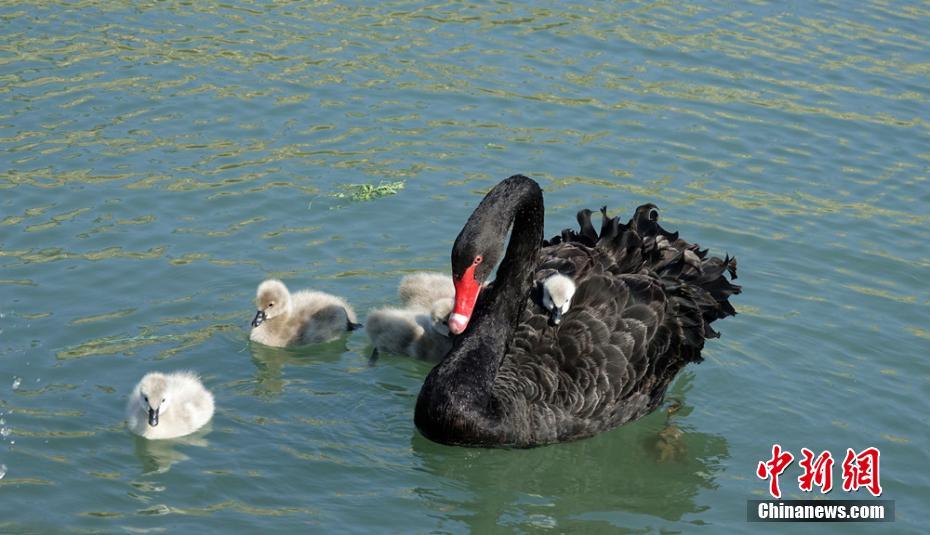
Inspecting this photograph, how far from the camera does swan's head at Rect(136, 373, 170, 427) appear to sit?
6785 millimetres

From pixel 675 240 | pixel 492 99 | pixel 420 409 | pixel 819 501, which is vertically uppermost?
pixel 492 99

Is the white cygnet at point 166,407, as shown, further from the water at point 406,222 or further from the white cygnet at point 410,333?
the white cygnet at point 410,333

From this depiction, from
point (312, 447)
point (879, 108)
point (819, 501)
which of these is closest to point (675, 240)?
point (819, 501)

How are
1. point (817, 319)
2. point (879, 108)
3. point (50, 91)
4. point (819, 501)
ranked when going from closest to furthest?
point (819, 501)
point (817, 319)
point (50, 91)
point (879, 108)

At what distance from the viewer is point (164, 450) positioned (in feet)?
22.7

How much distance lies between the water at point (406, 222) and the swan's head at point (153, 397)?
0.21 m

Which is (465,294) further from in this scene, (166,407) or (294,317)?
(294,317)

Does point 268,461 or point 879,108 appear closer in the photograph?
point 268,461

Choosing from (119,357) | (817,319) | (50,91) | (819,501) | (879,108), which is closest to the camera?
(819,501)

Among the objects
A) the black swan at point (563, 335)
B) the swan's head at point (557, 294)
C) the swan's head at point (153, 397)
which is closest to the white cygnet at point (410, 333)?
the black swan at point (563, 335)

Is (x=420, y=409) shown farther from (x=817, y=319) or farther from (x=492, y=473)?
(x=817, y=319)

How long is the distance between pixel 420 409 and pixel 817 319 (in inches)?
114

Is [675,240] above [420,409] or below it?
above

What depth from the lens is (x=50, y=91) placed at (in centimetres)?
1109
